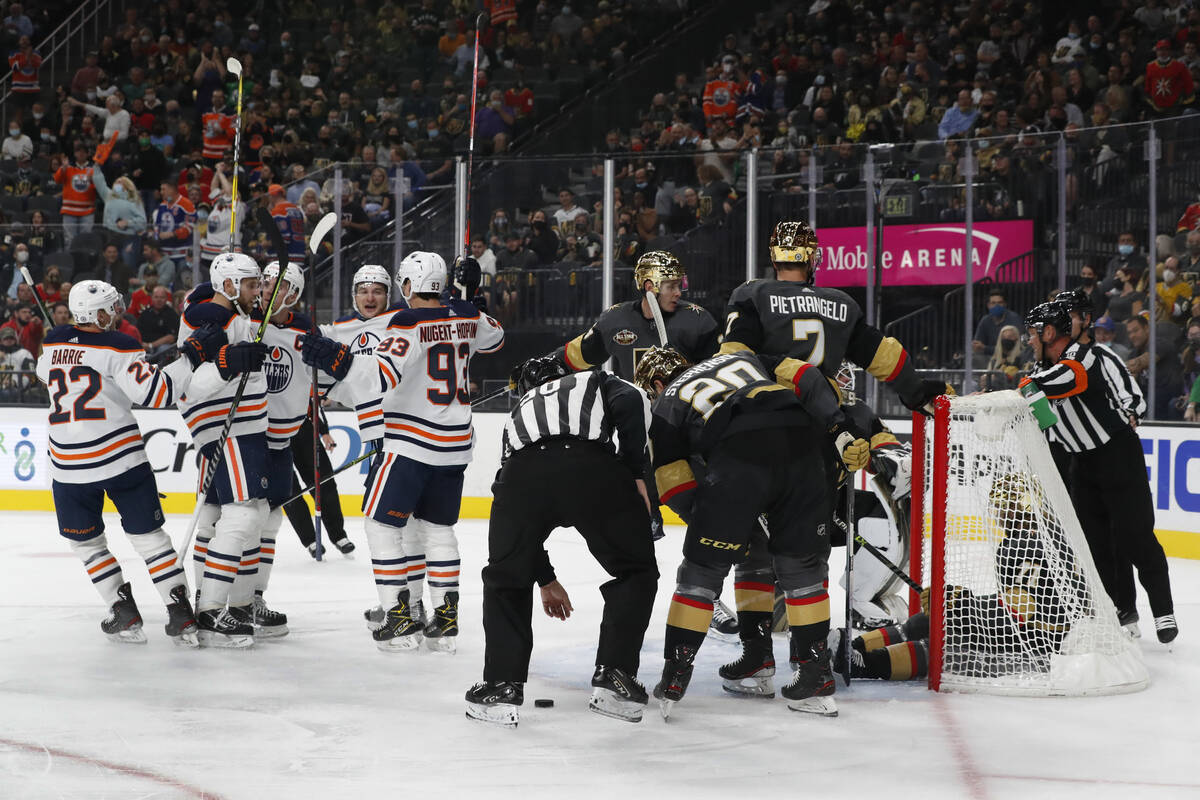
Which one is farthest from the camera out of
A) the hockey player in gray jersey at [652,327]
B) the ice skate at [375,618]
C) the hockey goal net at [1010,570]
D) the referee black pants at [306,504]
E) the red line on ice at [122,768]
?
the referee black pants at [306,504]

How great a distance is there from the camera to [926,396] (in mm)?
4367

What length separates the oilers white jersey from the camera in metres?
5.27

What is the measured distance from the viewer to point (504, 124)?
1362 cm

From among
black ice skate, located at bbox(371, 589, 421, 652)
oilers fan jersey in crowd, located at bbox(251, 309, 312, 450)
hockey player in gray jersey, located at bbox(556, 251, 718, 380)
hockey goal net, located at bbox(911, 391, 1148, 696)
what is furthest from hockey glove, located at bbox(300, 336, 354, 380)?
hockey goal net, located at bbox(911, 391, 1148, 696)

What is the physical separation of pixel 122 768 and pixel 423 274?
2122mm

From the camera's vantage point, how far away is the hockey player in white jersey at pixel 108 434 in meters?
4.77

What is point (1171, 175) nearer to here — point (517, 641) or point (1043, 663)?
point (1043, 663)

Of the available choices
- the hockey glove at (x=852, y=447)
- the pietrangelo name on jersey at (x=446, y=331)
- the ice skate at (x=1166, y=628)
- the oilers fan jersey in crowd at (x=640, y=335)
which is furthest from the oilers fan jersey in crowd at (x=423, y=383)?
the ice skate at (x=1166, y=628)

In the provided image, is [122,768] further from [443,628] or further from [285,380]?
[285,380]

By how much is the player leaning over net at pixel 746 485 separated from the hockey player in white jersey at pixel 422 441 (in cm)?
114

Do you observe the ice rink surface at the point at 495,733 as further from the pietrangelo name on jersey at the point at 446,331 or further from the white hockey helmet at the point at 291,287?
the white hockey helmet at the point at 291,287

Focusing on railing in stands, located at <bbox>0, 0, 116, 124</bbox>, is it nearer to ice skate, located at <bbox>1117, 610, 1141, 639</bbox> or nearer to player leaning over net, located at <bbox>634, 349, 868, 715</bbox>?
player leaning over net, located at <bbox>634, 349, 868, 715</bbox>

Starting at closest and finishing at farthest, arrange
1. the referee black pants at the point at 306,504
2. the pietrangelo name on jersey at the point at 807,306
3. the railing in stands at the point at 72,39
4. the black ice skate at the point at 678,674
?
the black ice skate at the point at 678,674
the pietrangelo name on jersey at the point at 807,306
the referee black pants at the point at 306,504
the railing in stands at the point at 72,39

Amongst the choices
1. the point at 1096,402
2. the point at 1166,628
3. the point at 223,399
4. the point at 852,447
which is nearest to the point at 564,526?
the point at 852,447
